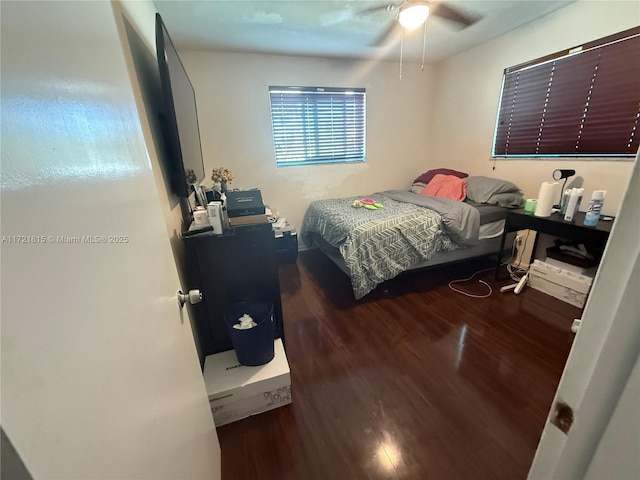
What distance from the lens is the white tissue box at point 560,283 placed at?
2107 millimetres

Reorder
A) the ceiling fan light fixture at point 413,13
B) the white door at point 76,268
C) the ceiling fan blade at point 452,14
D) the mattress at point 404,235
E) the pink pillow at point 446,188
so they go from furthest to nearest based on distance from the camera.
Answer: the pink pillow at point 446,188 < the mattress at point 404,235 < the ceiling fan blade at point 452,14 < the ceiling fan light fixture at point 413,13 < the white door at point 76,268

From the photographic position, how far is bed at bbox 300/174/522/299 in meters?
2.23

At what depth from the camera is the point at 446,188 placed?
3121 millimetres

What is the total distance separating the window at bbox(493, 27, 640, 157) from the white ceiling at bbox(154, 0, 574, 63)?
0.49 metres

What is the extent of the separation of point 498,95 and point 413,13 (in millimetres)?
1660

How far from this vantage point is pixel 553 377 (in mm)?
1531

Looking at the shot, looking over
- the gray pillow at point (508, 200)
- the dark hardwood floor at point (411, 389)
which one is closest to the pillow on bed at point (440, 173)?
the gray pillow at point (508, 200)

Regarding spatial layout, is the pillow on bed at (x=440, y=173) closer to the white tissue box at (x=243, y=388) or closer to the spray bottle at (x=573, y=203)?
the spray bottle at (x=573, y=203)

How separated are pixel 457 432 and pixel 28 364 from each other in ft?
5.32

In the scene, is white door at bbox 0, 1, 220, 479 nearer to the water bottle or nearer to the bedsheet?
the bedsheet

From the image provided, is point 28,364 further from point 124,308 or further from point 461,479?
point 461,479

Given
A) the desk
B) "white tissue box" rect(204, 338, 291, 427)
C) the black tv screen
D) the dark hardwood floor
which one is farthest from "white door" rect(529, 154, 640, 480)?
the desk

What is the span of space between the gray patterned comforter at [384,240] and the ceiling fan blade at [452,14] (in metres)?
1.68

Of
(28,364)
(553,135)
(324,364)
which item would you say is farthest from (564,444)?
(553,135)
